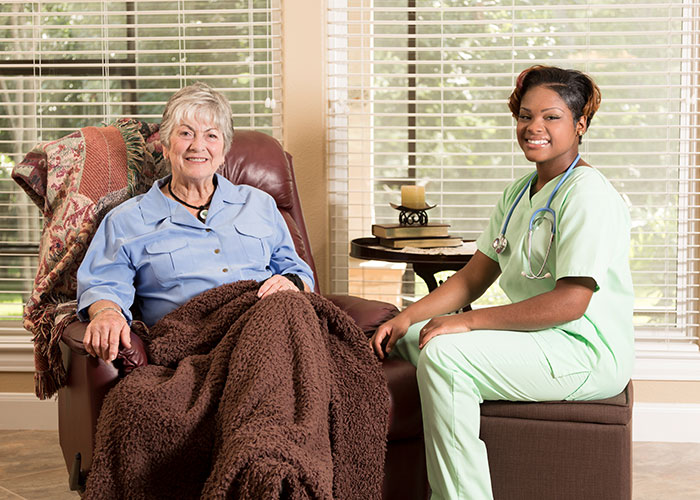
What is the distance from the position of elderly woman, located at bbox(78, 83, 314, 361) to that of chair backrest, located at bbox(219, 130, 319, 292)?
0.83ft

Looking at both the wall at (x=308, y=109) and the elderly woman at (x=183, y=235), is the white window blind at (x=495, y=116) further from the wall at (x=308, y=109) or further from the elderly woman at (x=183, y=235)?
the elderly woman at (x=183, y=235)

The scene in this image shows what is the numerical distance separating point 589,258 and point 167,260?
1.12m

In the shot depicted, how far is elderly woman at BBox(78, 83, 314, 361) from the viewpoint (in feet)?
7.00

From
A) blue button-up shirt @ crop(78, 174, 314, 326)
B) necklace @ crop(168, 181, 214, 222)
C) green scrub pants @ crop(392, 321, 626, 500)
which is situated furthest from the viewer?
necklace @ crop(168, 181, 214, 222)

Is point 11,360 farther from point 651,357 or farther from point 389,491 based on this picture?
point 651,357

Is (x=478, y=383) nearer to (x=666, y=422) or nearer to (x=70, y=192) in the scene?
(x=70, y=192)

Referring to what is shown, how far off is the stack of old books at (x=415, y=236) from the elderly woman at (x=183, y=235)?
0.49 meters

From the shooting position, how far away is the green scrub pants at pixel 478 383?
175cm

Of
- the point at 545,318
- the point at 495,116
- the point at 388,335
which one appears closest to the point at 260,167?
the point at 388,335

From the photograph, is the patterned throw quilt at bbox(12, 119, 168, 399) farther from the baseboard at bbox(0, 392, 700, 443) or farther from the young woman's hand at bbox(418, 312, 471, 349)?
the baseboard at bbox(0, 392, 700, 443)

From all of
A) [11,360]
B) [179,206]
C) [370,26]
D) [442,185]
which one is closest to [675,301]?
[442,185]

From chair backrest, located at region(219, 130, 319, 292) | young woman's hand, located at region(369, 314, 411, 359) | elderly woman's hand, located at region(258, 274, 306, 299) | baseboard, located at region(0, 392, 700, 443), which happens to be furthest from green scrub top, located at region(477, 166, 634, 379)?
baseboard, located at region(0, 392, 700, 443)

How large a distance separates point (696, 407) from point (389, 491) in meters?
1.51

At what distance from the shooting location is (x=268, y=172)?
2543 mm
